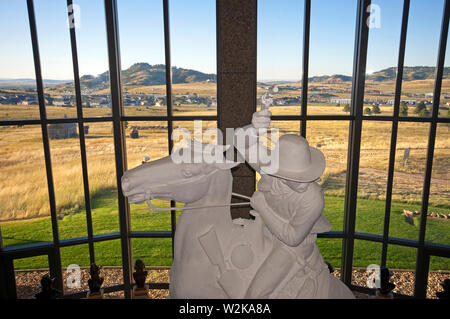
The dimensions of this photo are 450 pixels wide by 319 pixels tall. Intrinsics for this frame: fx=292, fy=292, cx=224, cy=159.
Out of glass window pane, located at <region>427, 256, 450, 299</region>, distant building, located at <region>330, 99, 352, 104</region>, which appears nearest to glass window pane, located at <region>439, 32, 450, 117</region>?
distant building, located at <region>330, 99, 352, 104</region>

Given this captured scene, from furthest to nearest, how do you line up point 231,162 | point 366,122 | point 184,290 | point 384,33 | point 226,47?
point 366,122 < point 384,33 < point 226,47 < point 184,290 < point 231,162

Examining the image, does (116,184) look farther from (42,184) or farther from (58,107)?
(58,107)

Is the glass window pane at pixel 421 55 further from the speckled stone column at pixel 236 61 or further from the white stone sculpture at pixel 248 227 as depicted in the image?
the white stone sculpture at pixel 248 227

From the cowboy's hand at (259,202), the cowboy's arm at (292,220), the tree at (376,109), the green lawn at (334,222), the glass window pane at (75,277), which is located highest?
the tree at (376,109)

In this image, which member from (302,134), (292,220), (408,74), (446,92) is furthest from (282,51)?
(292,220)

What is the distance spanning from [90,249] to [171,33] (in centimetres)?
349

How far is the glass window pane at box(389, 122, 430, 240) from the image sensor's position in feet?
13.8

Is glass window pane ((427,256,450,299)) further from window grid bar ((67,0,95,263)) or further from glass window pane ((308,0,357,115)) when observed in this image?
window grid bar ((67,0,95,263))

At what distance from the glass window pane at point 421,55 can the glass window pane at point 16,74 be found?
531cm

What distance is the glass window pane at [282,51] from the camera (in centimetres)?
428

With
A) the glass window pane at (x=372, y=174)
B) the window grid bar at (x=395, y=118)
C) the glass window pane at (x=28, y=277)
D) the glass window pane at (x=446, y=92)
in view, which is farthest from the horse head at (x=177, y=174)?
the glass window pane at (x=28, y=277)

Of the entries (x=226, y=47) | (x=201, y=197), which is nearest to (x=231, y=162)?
(x=201, y=197)

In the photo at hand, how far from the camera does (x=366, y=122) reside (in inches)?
175

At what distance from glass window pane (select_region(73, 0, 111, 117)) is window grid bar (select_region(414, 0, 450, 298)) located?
4625 mm
